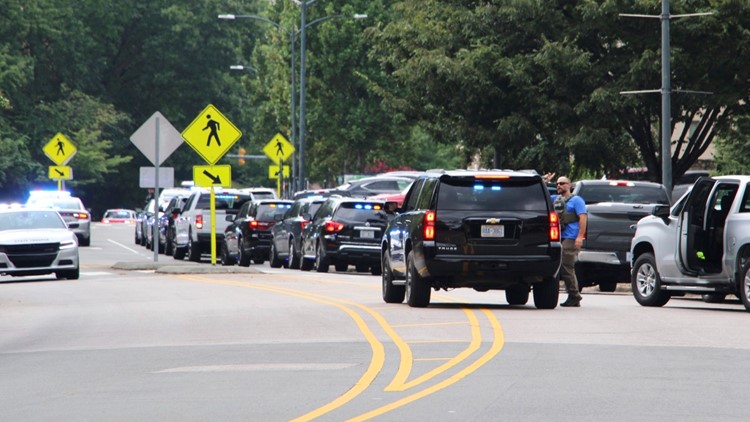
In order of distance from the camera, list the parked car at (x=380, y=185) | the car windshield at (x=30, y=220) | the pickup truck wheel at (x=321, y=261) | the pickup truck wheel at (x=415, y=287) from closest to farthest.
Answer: the pickup truck wheel at (x=415, y=287) → the car windshield at (x=30, y=220) → the pickup truck wheel at (x=321, y=261) → the parked car at (x=380, y=185)

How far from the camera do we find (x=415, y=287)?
2203 centimetres

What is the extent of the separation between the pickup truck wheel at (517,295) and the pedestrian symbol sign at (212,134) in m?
14.0

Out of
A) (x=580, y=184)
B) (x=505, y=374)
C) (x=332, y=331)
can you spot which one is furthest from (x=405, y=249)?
(x=505, y=374)

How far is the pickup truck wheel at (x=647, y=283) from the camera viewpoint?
77.4ft

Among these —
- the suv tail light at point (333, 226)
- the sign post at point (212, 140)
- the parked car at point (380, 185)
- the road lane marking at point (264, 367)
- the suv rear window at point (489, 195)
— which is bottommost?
the road lane marking at point (264, 367)

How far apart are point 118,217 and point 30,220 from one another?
69222 mm

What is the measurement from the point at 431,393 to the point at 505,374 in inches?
58.2

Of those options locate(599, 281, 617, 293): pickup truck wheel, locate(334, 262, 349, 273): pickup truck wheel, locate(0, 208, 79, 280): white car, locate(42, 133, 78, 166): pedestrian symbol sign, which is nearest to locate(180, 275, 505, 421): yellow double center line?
locate(599, 281, 617, 293): pickup truck wheel

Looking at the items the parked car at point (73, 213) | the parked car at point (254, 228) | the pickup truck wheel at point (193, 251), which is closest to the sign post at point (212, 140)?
the parked car at point (254, 228)

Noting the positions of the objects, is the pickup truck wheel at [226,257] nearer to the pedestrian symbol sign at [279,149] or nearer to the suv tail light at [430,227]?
the pedestrian symbol sign at [279,149]

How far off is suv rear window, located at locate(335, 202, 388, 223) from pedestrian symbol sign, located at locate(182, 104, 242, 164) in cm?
282

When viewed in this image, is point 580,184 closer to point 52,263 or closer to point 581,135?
point 52,263

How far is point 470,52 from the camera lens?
4622 cm

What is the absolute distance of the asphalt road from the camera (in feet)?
37.9
